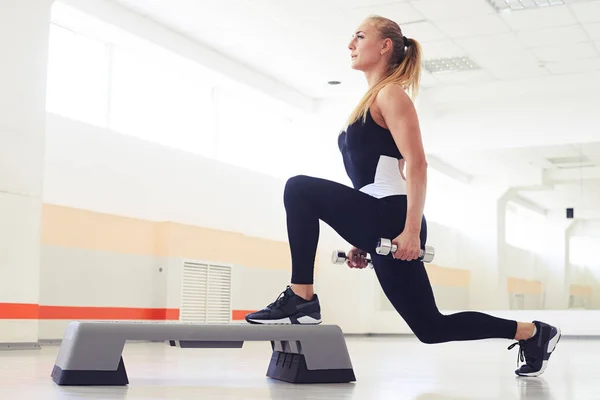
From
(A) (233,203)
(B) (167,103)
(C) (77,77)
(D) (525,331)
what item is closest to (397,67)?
(D) (525,331)

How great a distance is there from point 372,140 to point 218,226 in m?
6.45

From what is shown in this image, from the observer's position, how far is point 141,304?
7773 millimetres

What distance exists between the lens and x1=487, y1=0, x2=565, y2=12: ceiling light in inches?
293

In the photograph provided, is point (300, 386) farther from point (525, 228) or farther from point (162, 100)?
point (525, 228)

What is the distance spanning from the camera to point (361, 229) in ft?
9.01

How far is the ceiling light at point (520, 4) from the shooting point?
7.45m

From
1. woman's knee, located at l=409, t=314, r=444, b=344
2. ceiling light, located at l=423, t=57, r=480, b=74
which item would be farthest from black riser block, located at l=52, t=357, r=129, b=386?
ceiling light, located at l=423, t=57, r=480, b=74

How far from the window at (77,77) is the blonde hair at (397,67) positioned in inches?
193

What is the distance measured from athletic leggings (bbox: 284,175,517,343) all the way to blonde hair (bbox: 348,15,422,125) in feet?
1.03

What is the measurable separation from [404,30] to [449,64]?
1.36 metres

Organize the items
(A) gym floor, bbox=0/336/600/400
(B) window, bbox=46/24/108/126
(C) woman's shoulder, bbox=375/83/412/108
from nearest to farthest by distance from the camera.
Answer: (A) gym floor, bbox=0/336/600/400 → (C) woman's shoulder, bbox=375/83/412/108 → (B) window, bbox=46/24/108/126

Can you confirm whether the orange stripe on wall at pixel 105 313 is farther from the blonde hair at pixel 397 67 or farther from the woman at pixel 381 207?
the blonde hair at pixel 397 67

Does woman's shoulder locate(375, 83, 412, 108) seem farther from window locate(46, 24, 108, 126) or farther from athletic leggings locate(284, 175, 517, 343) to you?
window locate(46, 24, 108, 126)

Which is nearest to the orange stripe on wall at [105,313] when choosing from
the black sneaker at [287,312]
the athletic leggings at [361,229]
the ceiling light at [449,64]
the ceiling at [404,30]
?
the ceiling at [404,30]
